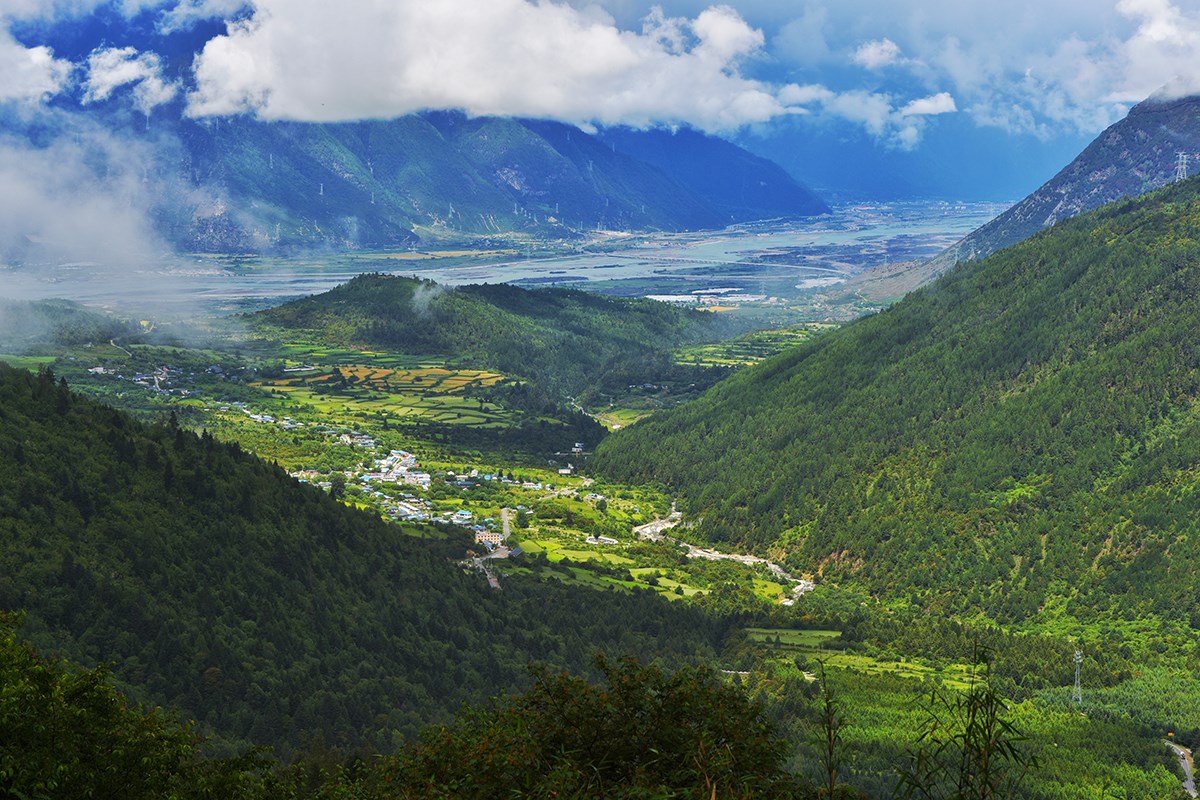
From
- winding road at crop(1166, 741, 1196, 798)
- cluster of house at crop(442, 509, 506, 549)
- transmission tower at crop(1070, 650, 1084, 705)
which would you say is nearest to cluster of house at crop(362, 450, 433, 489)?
cluster of house at crop(442, 509, 506, 549)

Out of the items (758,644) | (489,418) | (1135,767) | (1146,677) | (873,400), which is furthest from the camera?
(489,418)

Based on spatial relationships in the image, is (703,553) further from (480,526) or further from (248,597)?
(248,597)

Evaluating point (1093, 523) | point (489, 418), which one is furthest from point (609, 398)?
point (1093, 523)

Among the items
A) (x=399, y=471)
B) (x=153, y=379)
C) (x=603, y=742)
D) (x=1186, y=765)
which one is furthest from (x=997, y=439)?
(x=153, y=379)

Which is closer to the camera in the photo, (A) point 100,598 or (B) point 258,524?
(A) point 100,598

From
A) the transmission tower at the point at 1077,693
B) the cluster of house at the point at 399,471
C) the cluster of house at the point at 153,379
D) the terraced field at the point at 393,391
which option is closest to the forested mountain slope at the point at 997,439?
the transmission tower at the point at 1077,693

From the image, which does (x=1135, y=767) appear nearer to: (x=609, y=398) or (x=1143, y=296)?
(x=1143, y=296)

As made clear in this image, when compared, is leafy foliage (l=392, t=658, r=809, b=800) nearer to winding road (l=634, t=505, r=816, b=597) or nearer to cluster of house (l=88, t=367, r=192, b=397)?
winding road (l=634, t=505, r=816, b=597)

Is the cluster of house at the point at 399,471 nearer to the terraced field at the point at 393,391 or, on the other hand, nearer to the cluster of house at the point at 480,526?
the cluster of house at the point at 480,526
